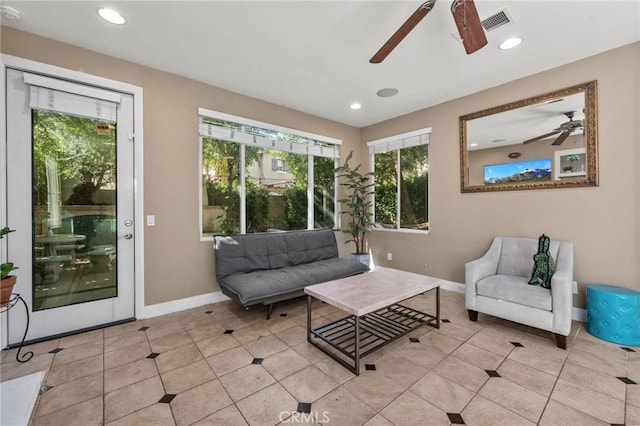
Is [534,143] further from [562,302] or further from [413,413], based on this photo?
[413,413]

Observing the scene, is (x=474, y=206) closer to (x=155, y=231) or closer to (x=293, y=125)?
(x=293, y=125)

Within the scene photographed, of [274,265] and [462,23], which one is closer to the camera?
[462,23]

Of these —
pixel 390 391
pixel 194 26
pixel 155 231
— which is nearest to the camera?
pixel 390 391

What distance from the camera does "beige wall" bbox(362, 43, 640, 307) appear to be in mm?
2574

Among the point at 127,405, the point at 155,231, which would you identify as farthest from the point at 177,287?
the point at 127,405

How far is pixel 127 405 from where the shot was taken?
5.48 feet

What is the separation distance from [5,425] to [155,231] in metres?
1.81

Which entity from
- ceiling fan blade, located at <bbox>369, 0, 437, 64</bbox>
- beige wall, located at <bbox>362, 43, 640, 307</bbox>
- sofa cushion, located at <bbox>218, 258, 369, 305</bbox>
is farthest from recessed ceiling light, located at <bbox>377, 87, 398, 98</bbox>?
sofa cushion, located at <bbox>218, 258, 369, 305</bbox>

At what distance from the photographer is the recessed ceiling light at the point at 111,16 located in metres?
2.11

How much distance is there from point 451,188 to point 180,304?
394cm

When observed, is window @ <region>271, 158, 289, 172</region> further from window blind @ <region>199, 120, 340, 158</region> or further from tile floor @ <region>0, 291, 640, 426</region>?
tile floor @ <region>0, 291, 640, 426</region>

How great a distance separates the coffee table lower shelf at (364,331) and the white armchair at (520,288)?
22.2 inches

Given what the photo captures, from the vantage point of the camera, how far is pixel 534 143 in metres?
3.13

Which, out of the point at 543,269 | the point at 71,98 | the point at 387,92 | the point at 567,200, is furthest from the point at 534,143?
the point at 71,98
